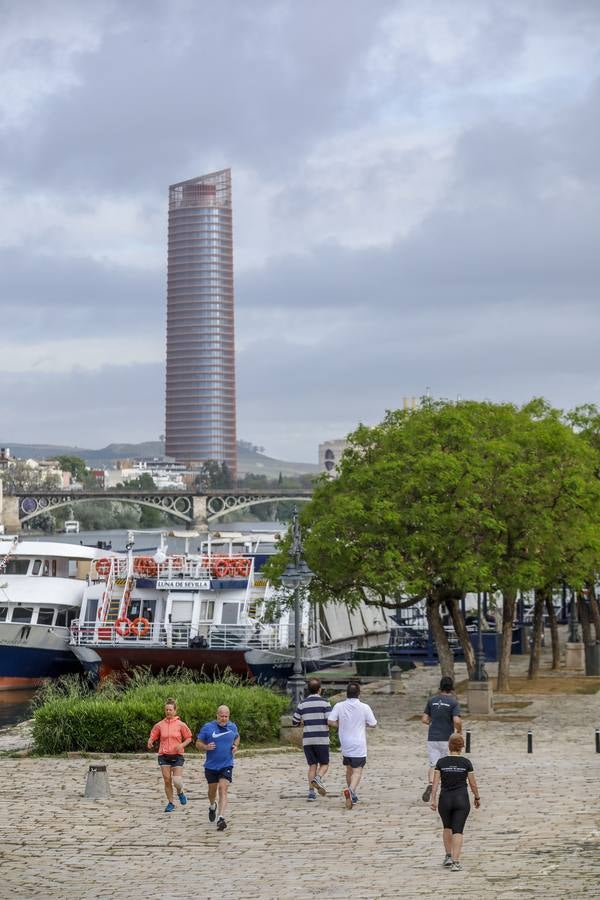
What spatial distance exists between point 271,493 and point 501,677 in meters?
152

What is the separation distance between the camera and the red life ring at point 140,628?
150 feet

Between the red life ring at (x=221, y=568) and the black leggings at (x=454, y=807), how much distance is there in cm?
3130

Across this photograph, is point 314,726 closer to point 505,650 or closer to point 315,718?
point 315,718

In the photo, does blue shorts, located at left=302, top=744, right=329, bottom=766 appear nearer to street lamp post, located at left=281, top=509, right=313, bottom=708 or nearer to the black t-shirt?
the black t-shirt

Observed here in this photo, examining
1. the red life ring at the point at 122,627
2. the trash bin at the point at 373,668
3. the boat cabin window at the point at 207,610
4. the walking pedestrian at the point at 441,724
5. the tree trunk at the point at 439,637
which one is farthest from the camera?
the trash bin at the point at 373,668

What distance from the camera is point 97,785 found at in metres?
20.9

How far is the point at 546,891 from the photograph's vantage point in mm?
14055

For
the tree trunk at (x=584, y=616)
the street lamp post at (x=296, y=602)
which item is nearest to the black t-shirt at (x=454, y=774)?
the street lamp post at (x=296, y=602)

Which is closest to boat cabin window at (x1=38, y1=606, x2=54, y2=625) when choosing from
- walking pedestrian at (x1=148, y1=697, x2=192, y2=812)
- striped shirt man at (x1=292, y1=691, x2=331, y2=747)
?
walking pedestrian at (x1=148, y1=697, x2=192, y2=812)

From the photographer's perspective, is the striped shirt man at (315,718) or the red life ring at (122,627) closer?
the striped shirt man at (315,718)

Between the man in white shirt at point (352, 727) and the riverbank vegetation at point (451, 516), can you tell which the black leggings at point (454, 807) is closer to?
the man in white shirt at point (352, 727)

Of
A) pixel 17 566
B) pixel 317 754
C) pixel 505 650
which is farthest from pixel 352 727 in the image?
pixel 17 566

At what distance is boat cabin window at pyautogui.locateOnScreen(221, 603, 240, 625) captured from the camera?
150 ft

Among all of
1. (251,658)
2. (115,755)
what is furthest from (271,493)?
(115,755)
